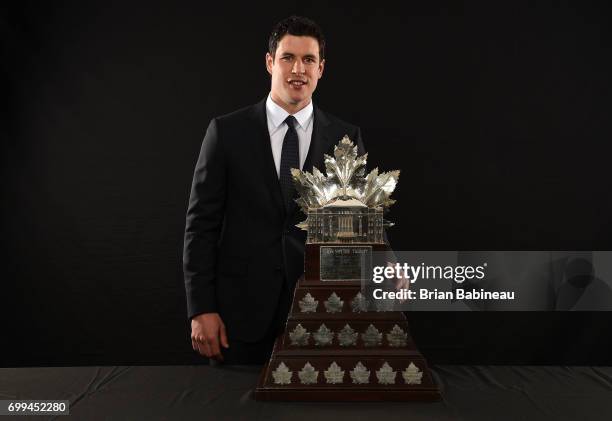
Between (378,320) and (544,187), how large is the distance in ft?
7.16

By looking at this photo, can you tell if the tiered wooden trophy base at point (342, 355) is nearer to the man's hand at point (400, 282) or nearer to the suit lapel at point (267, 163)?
the man's hand at point (400, 282)

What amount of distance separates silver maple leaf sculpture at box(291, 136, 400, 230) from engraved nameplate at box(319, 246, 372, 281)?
198 mm

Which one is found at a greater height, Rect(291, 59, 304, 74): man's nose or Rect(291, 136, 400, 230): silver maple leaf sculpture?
Rect(291, 59, 304, 74): man's nose

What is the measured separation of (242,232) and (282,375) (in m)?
Result: 0.93

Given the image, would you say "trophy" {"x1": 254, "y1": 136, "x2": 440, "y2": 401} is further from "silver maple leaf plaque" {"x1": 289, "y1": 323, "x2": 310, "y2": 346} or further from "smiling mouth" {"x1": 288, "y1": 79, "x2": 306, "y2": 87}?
"smiling mouth" {"x1": 288, "y1": 79, "x2": 306, "y2": 87}

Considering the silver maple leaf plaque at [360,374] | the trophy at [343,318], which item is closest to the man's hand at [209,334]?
the trophy at [343,318]

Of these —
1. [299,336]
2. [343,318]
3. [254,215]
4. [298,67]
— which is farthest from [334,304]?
[298,67]

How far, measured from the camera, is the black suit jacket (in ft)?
8.70

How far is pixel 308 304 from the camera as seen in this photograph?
2074mm

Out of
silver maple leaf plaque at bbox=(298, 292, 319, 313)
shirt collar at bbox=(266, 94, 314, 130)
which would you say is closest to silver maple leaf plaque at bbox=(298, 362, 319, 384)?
silver maple leaf plaque at bbox=(298, 292, 319, 313)

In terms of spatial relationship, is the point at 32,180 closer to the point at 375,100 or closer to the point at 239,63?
the point at 239,63

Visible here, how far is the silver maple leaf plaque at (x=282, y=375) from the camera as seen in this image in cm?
190

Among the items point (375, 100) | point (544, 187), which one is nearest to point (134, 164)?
point (375, 100)

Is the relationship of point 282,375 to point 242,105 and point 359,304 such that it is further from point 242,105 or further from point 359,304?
point 242,105
